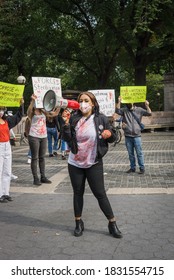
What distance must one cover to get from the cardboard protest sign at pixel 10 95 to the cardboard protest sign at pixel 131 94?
11.1 ft

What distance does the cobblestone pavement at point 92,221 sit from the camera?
458 cm

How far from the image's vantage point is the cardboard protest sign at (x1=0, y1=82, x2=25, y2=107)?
7.17 meters

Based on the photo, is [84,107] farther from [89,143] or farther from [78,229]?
[78,229]

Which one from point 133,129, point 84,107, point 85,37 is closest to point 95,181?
point 84,107

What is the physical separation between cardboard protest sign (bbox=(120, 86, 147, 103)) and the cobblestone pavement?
1842mm

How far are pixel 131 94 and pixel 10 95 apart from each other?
406 cm

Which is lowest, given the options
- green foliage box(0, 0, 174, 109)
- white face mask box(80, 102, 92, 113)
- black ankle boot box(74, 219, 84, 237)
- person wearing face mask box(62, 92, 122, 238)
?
black ankle boot box(74, 219, 84, 237)

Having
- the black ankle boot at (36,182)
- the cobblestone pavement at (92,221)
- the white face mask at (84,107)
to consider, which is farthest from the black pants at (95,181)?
the black ankle boot at (36,182)

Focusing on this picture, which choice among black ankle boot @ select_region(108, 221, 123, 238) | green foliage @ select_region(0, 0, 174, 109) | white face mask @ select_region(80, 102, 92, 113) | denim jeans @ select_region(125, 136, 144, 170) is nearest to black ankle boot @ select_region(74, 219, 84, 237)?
black ankle boot @ select_region(108, 221, 123, 238)

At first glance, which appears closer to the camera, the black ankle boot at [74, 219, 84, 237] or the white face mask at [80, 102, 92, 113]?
the white face mask at [80, 102, 92, 113]

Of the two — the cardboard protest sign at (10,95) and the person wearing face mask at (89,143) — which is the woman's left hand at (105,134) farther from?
the cardboard protest sign at (10,95)

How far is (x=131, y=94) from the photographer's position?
1051 centimetres

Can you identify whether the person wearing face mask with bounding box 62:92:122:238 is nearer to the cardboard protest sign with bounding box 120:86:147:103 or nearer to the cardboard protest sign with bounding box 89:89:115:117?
the cardboard protest sign with bounding box 120:86:147:103

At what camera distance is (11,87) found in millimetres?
7277
